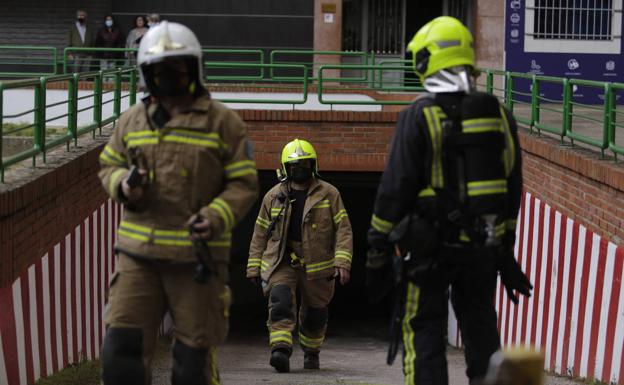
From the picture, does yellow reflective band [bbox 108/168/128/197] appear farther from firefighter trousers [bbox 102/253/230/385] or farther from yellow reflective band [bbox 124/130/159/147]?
firefighter trousers [bbox 102/253/230/385]

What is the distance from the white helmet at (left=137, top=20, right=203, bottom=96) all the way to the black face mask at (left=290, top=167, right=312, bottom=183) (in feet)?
17.1

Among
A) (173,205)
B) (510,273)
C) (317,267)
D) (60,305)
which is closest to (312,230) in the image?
(317,267)

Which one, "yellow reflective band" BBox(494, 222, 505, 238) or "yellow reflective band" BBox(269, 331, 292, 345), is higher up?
"yellow reflective band" BBox(494, 222, 505, 238)

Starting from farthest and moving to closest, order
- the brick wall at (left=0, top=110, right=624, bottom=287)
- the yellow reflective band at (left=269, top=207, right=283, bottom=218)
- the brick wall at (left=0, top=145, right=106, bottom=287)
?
the yellow reflective band at (left=269, top=207, right=283, bottom=218)
the brick wall at (left=0, top=110, right=624, bottom=287)
the brick wall at (left=0, top=145, right=106, bottom=287)

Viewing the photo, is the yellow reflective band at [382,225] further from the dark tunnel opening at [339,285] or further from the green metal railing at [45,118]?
the dark tunnel opening at [339,285]

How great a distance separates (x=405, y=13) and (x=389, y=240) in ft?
76.3

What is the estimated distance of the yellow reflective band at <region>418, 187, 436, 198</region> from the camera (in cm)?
588

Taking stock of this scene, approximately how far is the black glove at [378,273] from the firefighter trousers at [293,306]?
15.7 ft

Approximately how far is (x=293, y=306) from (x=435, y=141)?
5277 millimetres

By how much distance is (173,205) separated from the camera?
218 inches

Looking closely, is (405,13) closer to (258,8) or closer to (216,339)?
(258,8)

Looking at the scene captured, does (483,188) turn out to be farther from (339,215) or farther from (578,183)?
(578,183)

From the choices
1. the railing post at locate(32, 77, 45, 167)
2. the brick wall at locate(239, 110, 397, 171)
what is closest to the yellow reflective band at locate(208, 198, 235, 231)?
the railing post at locate(32, 77, 45, 167)

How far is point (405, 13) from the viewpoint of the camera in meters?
28.7
